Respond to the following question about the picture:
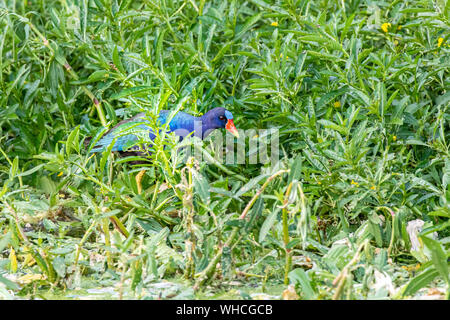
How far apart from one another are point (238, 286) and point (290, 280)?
25cm

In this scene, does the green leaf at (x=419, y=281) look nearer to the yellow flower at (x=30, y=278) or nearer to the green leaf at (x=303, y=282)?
the green leaf at (x=303, y=282)

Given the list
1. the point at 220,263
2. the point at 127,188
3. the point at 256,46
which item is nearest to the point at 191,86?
the point at 256,46

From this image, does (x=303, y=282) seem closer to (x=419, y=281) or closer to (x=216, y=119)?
(x=419, y=281)

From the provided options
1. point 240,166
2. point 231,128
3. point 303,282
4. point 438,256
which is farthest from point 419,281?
point 231,128

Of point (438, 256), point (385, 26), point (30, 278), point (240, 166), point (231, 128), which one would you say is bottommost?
point (30, 278)

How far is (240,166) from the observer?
12.8ft

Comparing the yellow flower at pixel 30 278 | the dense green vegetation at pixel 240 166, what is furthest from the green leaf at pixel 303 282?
the yellow flower at pixel 30 278

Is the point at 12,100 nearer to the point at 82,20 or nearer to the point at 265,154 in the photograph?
the point at 82,20

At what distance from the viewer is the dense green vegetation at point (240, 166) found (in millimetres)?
2912

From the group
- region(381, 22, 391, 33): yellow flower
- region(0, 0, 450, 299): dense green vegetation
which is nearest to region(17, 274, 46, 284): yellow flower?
region(0, 0, 450, 299): dense green vegetation

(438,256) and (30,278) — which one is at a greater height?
(438,256)

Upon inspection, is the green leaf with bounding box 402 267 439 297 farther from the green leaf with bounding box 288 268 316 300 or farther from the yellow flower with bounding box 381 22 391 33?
the yellow flower with bounding box 381 22 391 33

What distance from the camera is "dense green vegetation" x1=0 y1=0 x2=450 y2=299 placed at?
9.55 ft

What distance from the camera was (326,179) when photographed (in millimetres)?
3404
